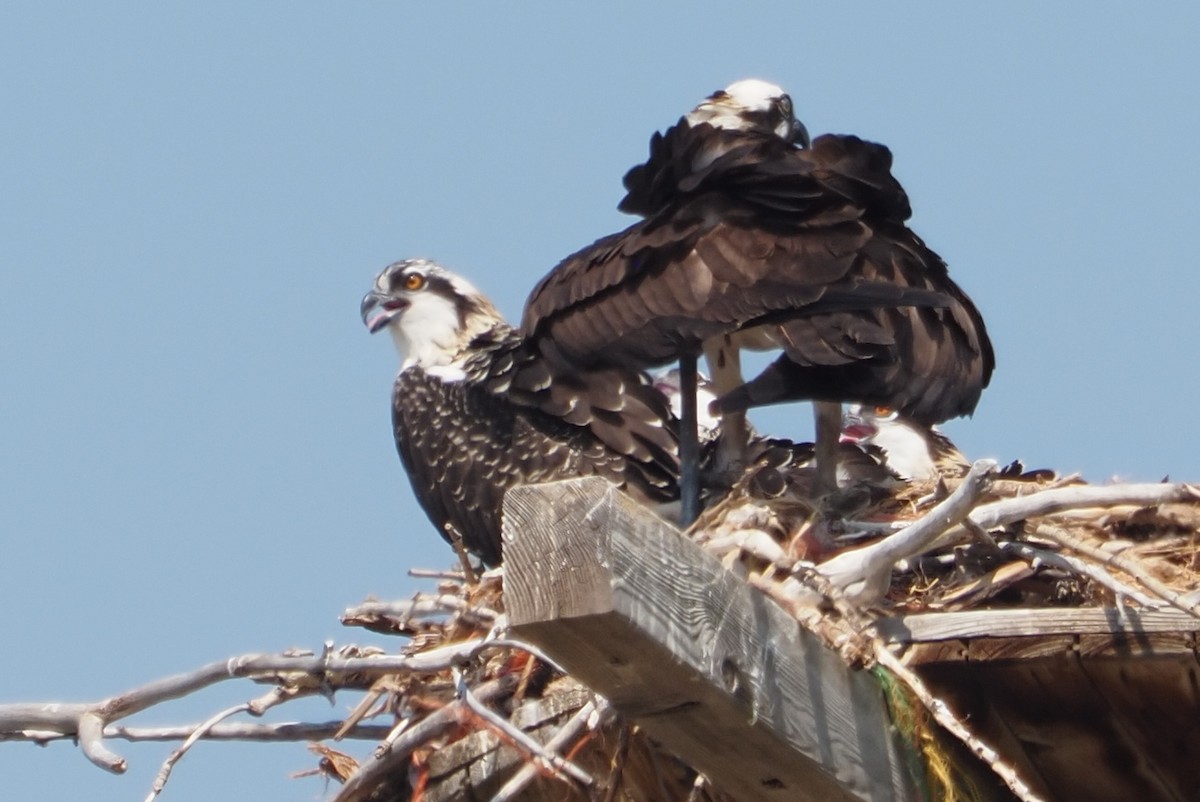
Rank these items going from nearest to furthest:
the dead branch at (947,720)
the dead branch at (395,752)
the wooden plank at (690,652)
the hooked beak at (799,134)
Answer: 1. the wooden plank at (690,652)
2. the dead branch at (947,720)
3. the dead branch at (395,752)
4. the hooked beak at (799,134)

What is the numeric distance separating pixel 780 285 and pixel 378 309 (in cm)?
285

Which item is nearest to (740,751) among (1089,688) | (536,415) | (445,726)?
(1089,688)

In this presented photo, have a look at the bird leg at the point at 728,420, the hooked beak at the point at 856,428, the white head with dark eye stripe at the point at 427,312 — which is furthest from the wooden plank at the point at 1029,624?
the white head with dark eye stripe at the point at 427,312

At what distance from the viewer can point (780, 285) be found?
4.85 m

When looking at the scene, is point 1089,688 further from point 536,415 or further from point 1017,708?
point 536,415

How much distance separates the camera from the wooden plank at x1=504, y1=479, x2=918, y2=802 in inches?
112

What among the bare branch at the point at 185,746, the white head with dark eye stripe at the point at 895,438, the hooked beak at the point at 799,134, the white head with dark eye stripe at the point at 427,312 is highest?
the hooked beak at the point at 799,134

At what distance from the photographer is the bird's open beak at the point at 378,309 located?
7.34m

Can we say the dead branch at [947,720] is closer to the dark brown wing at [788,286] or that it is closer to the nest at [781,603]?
the nest at [781,603]

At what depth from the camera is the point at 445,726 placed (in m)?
4.28

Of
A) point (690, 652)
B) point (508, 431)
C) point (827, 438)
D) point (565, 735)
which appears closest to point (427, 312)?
point (508, 431)

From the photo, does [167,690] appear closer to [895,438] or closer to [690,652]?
[690,652]

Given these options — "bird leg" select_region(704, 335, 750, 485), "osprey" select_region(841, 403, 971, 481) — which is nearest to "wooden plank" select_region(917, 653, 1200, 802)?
"bird leg" select_region(704, 335, 750, 485)

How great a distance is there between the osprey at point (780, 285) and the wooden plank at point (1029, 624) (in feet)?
3.20
